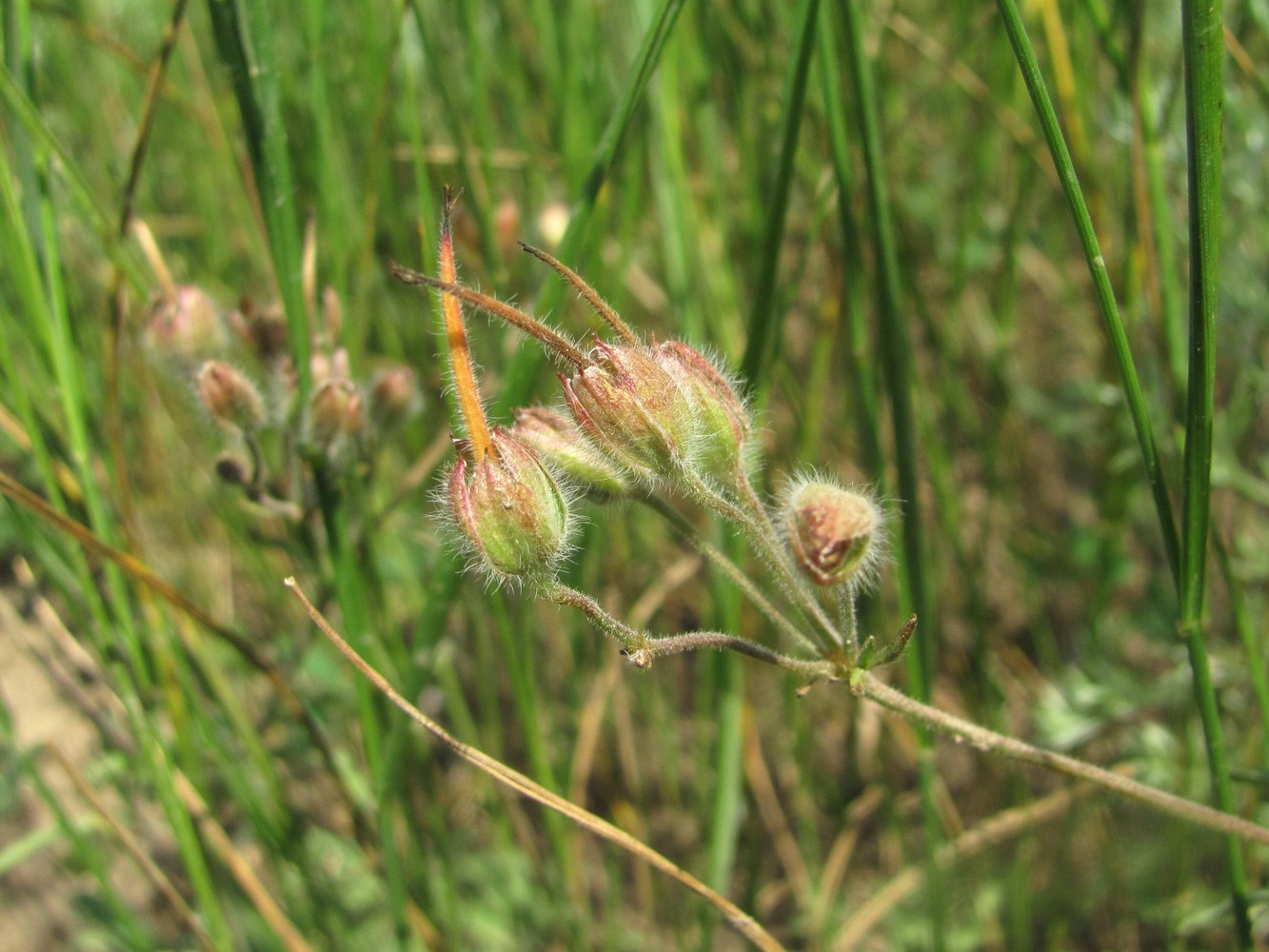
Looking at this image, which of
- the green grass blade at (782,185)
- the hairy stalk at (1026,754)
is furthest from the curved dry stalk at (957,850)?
the green grass blade at (782,185)

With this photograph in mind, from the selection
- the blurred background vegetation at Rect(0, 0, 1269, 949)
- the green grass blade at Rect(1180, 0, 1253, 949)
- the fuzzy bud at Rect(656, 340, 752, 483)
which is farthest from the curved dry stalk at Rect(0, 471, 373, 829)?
the green grass blade at Rect(1180, 0, 1253, 949)

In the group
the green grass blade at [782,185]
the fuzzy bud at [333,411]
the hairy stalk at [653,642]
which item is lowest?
the hairy stalk at [653,642]

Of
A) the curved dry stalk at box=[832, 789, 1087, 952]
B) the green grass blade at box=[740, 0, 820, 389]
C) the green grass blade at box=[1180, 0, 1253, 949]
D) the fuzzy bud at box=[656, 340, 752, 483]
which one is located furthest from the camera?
the curved dry stalk at box=[832, 789, 1087, 952]

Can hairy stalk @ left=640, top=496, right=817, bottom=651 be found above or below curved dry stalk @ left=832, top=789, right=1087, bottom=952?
below

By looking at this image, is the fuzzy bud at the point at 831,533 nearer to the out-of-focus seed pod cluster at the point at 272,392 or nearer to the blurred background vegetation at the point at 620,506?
the blurred background vegetation at the point at 620,506

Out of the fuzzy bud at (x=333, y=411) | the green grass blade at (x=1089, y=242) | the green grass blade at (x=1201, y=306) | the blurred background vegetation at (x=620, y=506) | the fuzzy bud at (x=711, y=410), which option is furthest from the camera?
the blurred background vegetation at (x=620, y=506)

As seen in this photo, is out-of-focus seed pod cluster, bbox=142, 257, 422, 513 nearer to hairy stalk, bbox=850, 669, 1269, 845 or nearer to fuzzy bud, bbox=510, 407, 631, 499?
fuzzy bud, bbox=510, 407, 631, 499

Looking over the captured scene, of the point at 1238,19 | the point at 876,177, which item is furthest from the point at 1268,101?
the point at 876,177
